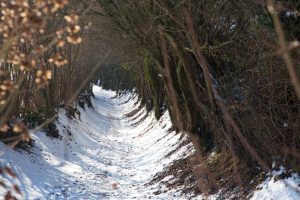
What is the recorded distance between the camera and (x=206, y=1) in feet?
33.6

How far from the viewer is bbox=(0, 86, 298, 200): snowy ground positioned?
11.4m

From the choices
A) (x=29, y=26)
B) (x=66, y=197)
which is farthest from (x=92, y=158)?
(x=29, y=26)

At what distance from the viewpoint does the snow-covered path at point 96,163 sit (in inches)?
458

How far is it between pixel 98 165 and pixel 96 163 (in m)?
0.37

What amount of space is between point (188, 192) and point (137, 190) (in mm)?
1911

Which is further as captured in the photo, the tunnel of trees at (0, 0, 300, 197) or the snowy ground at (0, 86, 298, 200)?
the snowy ground at (0, 86, 298, 200)

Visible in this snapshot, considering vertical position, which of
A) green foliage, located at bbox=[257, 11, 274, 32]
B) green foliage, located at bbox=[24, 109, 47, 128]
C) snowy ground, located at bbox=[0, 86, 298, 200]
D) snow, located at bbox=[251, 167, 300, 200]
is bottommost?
snow, located at bbox=[251, 167, 300, 200]

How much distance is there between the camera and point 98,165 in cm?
1593

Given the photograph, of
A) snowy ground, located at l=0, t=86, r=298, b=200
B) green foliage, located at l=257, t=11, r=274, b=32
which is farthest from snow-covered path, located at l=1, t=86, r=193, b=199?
green foliage, located at l=257, t=11, r=274, b=32

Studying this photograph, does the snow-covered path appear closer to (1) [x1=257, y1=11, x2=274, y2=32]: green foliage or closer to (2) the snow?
(2) the snow

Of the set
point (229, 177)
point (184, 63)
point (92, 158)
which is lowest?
point (229, 177)

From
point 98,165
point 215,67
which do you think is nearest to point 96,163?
point 98,165

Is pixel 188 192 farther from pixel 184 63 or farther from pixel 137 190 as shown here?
pixel 184 63

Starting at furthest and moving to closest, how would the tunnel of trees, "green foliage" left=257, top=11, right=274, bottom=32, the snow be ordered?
the snow, "green foliage" left=257, top=11, right=274, bottom=32, the tunnel of trees
